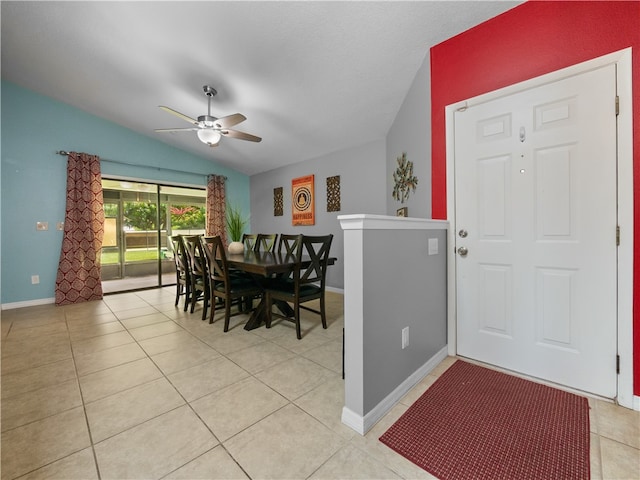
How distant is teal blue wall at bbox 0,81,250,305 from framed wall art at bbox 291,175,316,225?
3063 mm

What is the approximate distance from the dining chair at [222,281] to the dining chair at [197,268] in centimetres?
12

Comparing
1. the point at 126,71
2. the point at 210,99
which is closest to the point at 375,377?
the point at 210,99

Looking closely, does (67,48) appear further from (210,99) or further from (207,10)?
(207,10)

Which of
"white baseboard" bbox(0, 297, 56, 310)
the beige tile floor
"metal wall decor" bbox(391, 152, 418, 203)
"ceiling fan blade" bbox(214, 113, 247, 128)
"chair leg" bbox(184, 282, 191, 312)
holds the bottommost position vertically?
the beige tile floor

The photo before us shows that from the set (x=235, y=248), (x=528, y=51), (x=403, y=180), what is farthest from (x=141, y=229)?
(x=528, y=51)

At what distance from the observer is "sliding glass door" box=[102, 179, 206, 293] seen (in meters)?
4.69

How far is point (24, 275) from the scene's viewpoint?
3744 mm

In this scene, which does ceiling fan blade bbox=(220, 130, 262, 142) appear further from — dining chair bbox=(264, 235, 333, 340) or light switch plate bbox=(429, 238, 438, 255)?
light switch plate bbox=(429, 238, 438, 255)

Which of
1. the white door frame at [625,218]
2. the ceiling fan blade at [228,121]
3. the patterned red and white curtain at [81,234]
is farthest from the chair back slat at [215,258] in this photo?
the white door frame at [625,218]

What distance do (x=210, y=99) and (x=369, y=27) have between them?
212 centimetres

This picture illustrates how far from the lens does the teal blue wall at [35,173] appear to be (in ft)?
11.9

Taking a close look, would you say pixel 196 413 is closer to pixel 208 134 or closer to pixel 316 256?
pixel 316 256

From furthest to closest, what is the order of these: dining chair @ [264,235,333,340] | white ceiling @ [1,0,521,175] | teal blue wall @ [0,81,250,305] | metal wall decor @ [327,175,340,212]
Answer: metal wall decor @ [327,175,340,212] < teal blue wall @ [0,81,250,305] < dining chair @ [264,235,333,340] < white ceiling @ [1,0,521,175]

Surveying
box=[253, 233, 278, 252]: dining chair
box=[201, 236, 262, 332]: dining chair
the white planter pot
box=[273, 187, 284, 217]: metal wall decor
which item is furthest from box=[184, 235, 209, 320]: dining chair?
box=[273, 187, 284, 217]: metal wall decor
